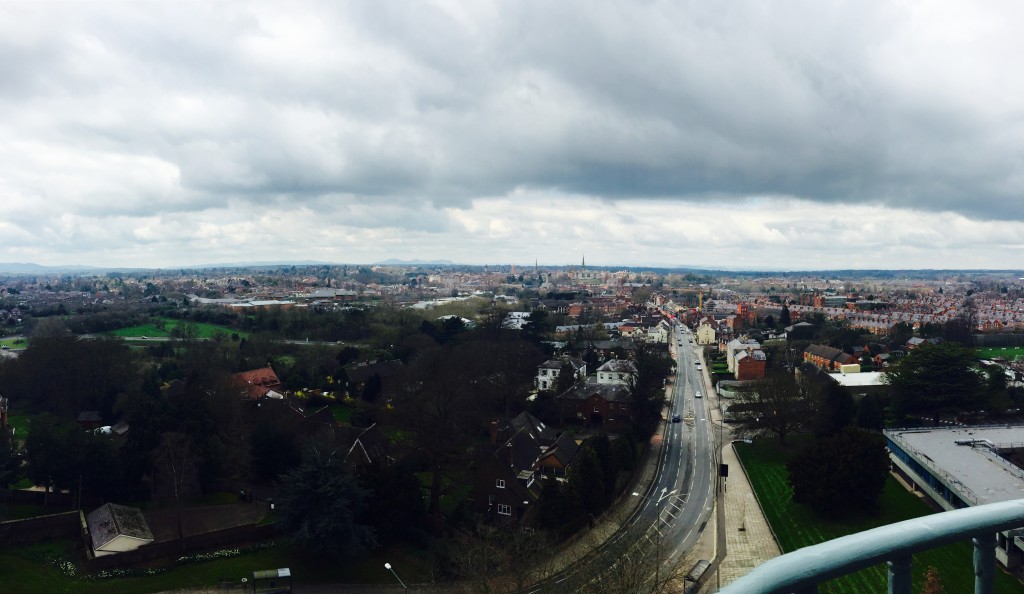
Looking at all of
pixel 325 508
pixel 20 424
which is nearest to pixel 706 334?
pixel 325 508

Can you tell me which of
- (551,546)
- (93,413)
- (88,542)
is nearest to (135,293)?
(93,413)

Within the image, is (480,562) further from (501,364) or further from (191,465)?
(501,364)

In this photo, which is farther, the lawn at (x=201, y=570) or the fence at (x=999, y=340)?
the fence at (x=999, y=340)

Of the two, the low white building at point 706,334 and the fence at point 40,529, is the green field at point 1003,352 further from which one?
the fence at point 40,529

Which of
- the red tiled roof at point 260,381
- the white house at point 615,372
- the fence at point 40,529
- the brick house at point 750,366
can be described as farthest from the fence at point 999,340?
the fence at point 40,529

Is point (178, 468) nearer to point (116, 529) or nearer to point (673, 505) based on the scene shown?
point (116, 529)

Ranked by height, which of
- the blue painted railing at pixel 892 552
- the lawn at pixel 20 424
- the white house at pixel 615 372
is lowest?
the lawn at pixel 20 424

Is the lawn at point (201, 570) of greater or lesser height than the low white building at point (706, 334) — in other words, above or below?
below
